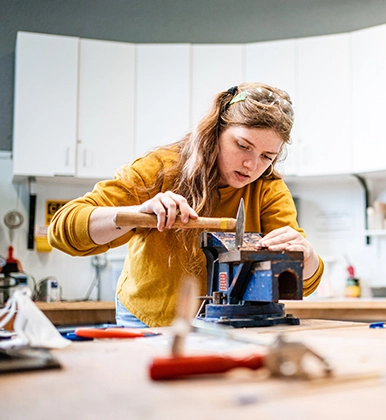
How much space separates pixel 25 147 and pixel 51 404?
3124 mm

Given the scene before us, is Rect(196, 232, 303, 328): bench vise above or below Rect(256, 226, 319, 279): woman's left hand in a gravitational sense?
below

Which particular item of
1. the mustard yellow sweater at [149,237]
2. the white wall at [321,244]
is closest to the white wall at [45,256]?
the white wall at [321,244]

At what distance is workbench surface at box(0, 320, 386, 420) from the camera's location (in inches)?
21.5

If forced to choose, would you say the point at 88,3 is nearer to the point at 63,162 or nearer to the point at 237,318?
the point at 63,162

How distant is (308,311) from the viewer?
3051 mm

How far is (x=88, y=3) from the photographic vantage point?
4117 millimetres

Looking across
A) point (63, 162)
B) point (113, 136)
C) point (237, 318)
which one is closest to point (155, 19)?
point (113, 136)

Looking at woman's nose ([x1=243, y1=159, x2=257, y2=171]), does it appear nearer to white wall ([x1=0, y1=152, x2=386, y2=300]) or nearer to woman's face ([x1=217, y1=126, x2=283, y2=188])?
woman's face ([x1=217, y1=126, x2=283, y2=188])

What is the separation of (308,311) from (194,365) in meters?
2.49

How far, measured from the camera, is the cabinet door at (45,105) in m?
3.49

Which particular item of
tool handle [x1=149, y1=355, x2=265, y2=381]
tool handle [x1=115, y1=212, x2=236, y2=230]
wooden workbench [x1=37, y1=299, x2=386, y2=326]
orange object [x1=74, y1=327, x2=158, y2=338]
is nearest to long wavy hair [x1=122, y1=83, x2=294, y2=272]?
tool handle [x1=115, y1=212, x2=236, y2=230]

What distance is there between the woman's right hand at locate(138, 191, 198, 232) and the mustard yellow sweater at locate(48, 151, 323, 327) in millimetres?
215

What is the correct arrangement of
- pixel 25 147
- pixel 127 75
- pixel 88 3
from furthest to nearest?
1. pixel 88 3
2. pixel 127 75
3. pixel 25 147

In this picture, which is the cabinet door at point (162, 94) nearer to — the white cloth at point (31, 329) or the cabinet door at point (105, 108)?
the cabinet door at point (105, 108)
